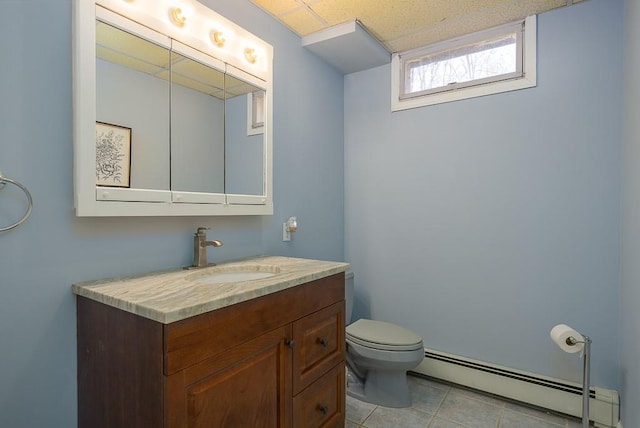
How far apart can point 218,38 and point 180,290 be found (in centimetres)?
117

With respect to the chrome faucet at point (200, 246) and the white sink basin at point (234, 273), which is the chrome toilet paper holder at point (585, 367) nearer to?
the white sink basin at point (234, 273)

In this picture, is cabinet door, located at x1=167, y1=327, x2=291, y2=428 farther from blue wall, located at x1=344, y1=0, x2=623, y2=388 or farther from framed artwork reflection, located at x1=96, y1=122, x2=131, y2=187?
blue wall, located at x1=344, y1=0, x2=623, y2=388

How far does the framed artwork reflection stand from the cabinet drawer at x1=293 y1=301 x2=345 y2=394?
87 centimetres

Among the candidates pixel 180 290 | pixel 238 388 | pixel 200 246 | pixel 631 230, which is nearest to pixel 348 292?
pixel 200 246

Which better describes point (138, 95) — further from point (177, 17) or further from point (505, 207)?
point (505, 207)

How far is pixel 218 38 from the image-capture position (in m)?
1.56

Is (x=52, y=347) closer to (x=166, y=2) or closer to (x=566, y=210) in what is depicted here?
(x=166, y=2)

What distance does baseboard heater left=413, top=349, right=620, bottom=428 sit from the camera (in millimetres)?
1739

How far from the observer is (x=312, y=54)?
2256 millimetres

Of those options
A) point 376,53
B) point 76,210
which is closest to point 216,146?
point 76,210

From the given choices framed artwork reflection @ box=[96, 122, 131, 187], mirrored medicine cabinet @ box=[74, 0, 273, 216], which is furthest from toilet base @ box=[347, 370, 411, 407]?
framed artwork reflection @ box=[96, 122, 131, 187]

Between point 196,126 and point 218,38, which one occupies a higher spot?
point 218,38

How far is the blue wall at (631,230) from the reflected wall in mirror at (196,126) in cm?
182

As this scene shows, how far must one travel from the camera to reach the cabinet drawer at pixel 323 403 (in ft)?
4.37
